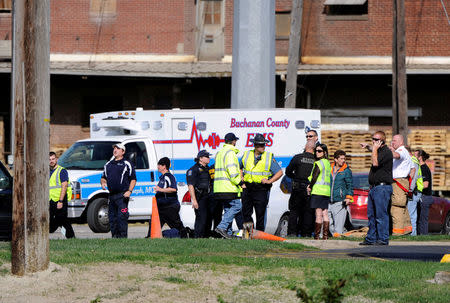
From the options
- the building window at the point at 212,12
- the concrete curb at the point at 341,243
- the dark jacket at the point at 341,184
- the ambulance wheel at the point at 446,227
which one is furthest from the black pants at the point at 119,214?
the building window at the point at 212,12

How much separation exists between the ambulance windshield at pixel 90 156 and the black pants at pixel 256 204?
4.72 metres

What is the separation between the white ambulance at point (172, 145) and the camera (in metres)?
17.8

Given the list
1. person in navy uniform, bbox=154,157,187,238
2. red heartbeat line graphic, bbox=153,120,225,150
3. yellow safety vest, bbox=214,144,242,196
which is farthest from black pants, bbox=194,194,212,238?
red heartbeat line graphic, bbox=153,120,225,150

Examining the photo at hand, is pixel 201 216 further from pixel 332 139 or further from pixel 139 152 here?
pixel 332 139

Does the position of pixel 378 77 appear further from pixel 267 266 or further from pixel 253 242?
pixel 267 266

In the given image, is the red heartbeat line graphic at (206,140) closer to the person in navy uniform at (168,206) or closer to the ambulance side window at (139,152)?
the ambulance side window at (139,152)

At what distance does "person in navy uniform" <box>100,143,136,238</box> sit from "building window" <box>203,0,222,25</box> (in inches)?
773

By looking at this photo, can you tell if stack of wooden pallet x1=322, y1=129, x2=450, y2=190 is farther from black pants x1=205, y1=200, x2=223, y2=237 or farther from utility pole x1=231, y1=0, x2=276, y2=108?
black pants x1=205, y1=200, x2=223, y2=237

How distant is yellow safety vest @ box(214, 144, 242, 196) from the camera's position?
1500 cm

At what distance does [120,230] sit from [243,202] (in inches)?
84.5

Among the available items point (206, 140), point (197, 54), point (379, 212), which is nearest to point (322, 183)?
point (379, 212)

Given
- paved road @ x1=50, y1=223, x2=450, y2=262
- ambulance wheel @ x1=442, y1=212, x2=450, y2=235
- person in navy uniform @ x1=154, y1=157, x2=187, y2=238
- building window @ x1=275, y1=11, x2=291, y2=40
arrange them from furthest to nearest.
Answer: building window @ x1=275, y1=11, x2=291, y2=40, ambulance wheel @ x1=442, y1=212, x2=450, y2=235, person in navy uniform @ x1=154, y1=157, x2=187, y2=238, paved road @ x1=50, y1=223, x2=450, y2=262

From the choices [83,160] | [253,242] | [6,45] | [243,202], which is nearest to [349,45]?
[6,45]

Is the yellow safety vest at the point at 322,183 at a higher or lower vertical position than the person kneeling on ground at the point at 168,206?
higher
